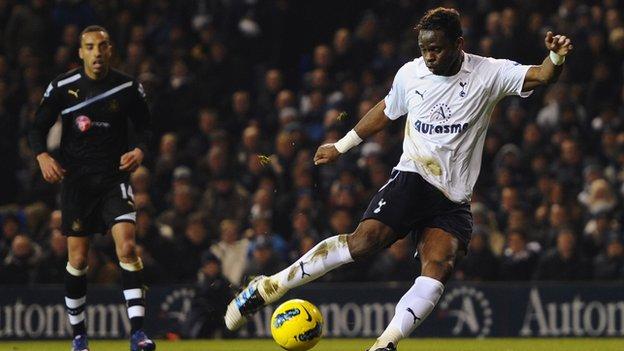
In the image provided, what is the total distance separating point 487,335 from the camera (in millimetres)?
15234

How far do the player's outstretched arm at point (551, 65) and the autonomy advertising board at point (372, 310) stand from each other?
6.37 meters

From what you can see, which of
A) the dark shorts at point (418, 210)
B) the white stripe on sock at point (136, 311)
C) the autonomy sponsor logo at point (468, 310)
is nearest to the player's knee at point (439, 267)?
the dark shorts at point (418, 210)

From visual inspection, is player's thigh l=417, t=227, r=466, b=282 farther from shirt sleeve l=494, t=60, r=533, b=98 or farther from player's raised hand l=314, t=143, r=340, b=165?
shirt sleeve l=494, t=60, r=533, b=98

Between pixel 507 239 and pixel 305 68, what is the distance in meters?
5.38

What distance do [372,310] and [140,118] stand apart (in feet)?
16.1

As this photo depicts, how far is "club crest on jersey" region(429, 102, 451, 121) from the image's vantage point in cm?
929

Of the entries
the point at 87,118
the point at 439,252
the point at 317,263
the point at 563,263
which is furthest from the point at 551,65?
the point at 563,263

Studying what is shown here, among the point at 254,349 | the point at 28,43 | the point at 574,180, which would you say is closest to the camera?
the point at 254,349

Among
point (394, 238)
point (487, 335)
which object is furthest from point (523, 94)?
point (487, 335)

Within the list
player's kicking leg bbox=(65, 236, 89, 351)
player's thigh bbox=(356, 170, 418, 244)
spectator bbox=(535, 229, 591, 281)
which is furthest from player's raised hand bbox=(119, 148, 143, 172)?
spectator bbox=(535, 229, 591, 281)

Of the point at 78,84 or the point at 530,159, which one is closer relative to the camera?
the point at 78,84

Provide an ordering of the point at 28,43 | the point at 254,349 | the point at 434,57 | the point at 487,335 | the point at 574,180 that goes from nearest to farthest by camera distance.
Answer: the point at 434,57
the point at 254,349
the point at 487,335
the point at 574,180
the point at 28,43

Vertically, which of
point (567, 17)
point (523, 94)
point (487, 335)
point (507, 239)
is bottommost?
point (487, 335)

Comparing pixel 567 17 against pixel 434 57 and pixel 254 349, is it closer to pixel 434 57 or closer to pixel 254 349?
pixel 254 349
